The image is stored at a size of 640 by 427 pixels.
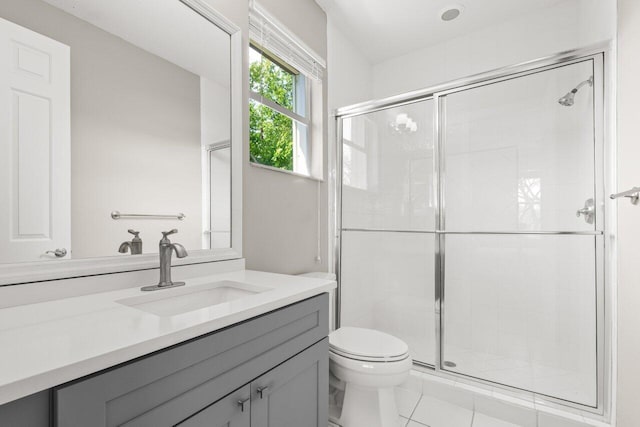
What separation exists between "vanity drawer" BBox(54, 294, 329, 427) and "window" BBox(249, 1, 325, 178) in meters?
0.97

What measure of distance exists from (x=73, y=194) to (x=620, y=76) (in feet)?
7.50

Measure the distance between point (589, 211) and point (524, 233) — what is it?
357mm

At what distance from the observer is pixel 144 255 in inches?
44.2

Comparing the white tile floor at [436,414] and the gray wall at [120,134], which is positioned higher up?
the gray wall at [120,134]

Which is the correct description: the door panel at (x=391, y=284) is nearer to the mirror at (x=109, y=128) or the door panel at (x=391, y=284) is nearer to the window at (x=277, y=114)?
the window at (x=277, y=114)

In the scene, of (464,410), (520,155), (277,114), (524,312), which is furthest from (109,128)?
(524,312)

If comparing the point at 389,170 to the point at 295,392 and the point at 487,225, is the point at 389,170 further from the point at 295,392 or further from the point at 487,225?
the point at 295,392

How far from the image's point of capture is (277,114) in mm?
1812

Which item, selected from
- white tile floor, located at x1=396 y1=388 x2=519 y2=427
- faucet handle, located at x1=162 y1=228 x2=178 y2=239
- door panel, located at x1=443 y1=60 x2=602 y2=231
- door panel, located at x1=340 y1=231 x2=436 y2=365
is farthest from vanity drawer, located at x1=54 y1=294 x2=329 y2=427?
door panel, located at x1=443 y1=60 x2=602 y2=231

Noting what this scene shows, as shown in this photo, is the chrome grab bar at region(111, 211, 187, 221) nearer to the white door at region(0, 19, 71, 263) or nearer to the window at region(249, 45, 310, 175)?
the white door at region(0, 19, 71, 263)

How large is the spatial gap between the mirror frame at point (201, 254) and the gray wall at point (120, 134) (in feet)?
0.12

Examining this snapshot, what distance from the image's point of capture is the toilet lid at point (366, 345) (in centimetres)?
146

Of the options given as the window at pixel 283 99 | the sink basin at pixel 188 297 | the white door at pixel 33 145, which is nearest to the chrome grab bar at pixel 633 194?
the sink basin at pixel 188 297

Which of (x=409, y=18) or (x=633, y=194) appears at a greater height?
(x=409, y=18)
